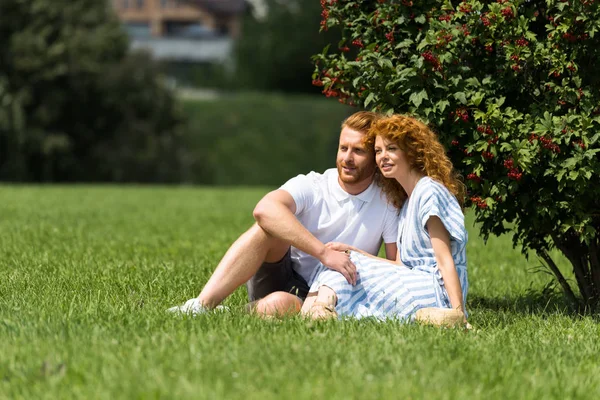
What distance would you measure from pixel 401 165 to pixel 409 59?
99 cm

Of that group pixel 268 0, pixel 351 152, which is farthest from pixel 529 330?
pixel 268 0

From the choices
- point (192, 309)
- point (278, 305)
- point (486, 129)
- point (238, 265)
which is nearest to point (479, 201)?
point (486, 129)

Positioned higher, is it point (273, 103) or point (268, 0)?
point (268, 0)

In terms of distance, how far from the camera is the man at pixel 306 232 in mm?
5586

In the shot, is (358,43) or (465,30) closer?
(465,30)

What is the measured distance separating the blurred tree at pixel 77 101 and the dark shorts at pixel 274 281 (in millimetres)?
30447

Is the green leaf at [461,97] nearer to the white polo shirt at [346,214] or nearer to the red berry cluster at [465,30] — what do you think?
the red berry cluster at [465,30]

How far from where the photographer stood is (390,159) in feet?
18.4

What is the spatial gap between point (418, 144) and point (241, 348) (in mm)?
1849

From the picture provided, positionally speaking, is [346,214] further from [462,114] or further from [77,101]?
[77,101]

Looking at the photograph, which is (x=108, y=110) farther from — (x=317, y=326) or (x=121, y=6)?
(x=121, y=6)

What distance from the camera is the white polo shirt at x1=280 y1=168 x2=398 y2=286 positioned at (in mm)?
5934

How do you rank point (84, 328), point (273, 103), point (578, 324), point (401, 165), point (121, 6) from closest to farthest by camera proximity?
point (84, 328)
point (401, 165)
point (578, 324)
point (273, 103)
point (121, 6)

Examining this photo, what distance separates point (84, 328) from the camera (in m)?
4.82
